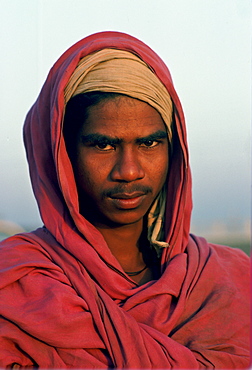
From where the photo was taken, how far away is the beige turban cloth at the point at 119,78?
2.21 m

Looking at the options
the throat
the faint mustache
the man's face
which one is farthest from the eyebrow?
the throat

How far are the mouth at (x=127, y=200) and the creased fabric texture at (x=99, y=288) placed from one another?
16 centimetres

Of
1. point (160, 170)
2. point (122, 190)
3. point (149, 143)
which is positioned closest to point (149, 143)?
point (149, 143)

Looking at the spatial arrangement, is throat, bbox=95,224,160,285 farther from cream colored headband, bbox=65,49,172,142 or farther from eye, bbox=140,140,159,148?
cream colored headband, bbox=65,49,172,142

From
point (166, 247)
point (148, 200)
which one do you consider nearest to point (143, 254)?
point (166, 247)

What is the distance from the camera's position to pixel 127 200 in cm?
225

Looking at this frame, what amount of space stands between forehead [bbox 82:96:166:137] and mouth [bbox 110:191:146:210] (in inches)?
8.6

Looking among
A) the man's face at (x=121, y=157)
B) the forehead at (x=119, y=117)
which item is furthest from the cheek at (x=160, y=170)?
the forehead at (x=119, y=117)

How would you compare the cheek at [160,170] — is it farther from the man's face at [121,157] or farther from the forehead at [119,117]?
the forehead at [119,117]

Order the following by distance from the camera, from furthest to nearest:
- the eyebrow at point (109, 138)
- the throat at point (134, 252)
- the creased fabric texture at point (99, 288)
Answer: the throat at point (134, 252) < the eyebrow at point (109, 138) < the creased fabric texture at point (99, 288)

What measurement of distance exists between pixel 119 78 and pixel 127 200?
1.46 ft

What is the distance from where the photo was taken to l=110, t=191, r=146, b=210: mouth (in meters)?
2.22

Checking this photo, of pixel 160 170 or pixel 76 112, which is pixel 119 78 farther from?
pixel 160 170

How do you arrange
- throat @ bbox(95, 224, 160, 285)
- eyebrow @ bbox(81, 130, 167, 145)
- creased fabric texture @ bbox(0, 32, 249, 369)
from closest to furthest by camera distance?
creased fabric texture @ bbox(0, 32, 249, 369)
eyebrow @ bbox(81, 130, 167, 145)
throat @ bbox(95, 224, 160, 285)
